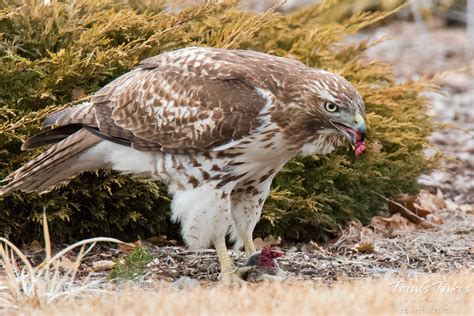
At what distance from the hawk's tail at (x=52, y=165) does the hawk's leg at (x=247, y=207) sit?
964 mm

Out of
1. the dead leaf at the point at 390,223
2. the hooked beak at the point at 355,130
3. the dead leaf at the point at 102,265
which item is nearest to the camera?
the hooked beak at the point at 355,130

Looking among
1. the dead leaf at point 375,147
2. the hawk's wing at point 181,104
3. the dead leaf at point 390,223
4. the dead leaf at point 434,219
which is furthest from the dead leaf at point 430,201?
the hawk's wing at point 181,104

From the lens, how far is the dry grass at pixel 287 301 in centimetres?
441

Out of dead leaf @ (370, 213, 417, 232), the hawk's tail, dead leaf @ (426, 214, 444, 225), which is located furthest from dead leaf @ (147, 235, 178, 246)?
dead leaf @ (426, 214, 444, 225)

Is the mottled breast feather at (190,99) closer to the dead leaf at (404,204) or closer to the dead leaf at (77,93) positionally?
the dead leaf at (77,93)

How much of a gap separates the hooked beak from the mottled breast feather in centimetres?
42

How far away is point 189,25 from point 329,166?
61.0 inches

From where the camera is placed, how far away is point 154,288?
5355 millimetres

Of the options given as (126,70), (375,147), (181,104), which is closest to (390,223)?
(375,147)

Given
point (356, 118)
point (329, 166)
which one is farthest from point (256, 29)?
point (356, 118)

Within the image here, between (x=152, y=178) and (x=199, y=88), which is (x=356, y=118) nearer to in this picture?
(x=199, y=88)

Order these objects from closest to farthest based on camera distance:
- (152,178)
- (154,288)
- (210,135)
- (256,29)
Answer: (154,288), (210,135), (152,178), (256,29)

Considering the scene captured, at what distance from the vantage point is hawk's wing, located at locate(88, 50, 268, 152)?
568 cm

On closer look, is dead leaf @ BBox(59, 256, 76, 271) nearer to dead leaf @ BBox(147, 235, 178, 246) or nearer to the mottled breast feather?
dead leaf @ BBox(147, 235, 178, 246)
